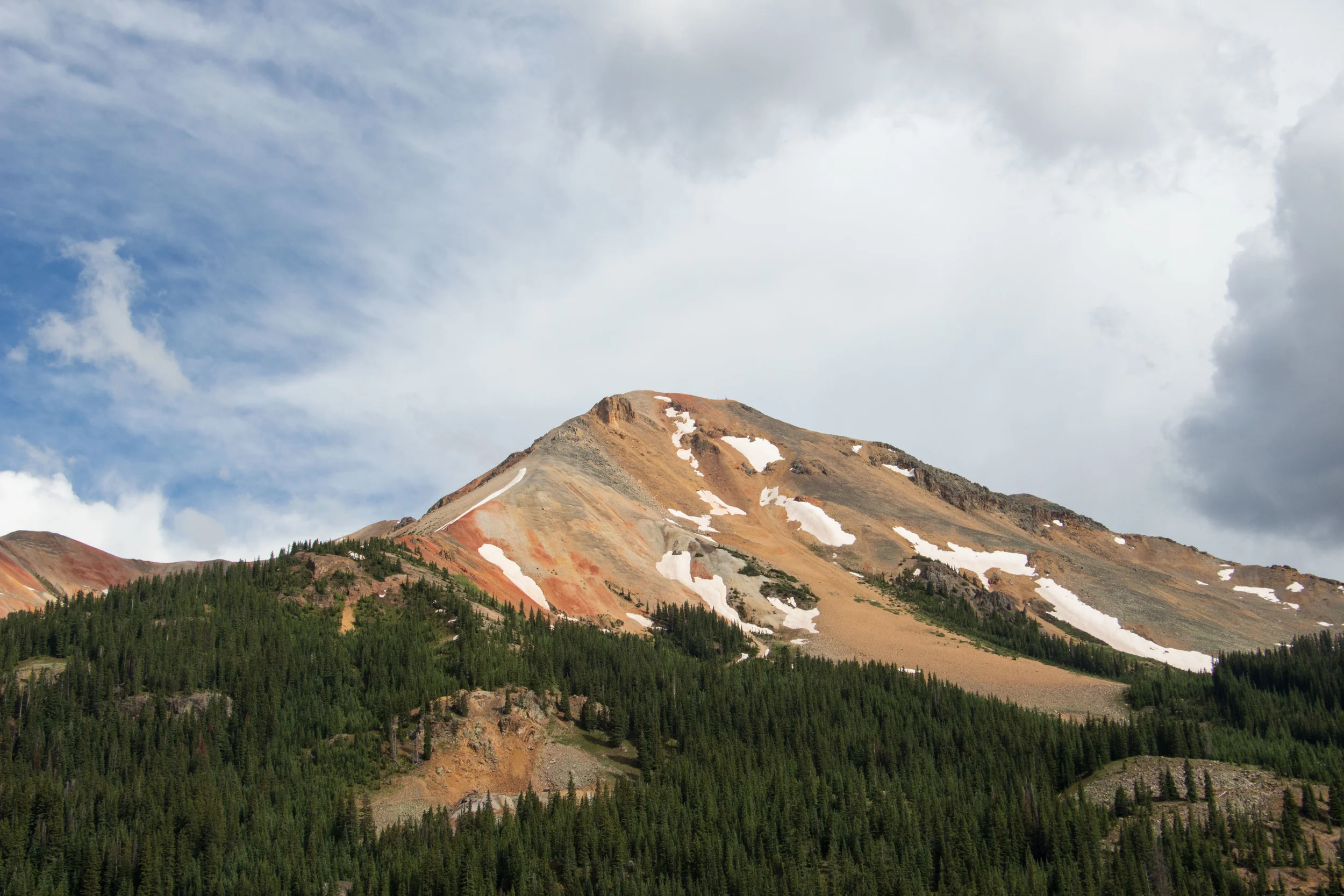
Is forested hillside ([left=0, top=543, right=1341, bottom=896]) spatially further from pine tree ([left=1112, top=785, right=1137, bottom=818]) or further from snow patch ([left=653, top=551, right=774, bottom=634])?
snow patch ([left=653, top=551, right=774, bottom=634])

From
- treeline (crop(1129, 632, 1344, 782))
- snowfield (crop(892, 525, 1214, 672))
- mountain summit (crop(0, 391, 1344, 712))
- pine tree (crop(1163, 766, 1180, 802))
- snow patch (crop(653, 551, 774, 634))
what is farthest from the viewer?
snowfield (crop(892, 525, 1214, 672))

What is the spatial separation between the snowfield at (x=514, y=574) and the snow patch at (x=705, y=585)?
25.1 metres

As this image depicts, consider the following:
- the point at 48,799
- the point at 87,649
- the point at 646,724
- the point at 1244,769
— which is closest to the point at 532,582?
the point at 646,724

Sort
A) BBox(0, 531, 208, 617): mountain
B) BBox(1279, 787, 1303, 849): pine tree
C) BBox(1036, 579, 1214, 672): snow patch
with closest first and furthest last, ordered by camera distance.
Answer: BBox(1279, 787, 1303, 849): pine tree, BBox(0, 531, 208, 617): mountain, BBox(1036, 579, 1214, 672): snow patch

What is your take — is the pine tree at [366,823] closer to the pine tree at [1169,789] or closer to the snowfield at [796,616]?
the pine tree at [1169,789]

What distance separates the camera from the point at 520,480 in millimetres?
165750

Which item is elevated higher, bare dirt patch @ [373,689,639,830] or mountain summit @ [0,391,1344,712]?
mountain summit @ [0,391,1344,712]

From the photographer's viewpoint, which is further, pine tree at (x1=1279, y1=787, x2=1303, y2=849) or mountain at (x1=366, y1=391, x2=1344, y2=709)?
mountain at (x1=366, y1=391, x2=1344, y2=709)

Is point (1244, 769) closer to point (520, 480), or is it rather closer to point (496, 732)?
point (496, 732)

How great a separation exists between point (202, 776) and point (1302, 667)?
127 metres

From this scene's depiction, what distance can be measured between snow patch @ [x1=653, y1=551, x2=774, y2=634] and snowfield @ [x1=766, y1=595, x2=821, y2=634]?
180 inches

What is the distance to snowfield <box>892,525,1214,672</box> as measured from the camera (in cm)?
16475

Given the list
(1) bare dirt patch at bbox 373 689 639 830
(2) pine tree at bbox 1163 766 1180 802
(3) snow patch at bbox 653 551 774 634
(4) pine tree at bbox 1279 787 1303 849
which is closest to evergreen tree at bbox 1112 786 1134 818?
(2) pine tree at bbox 1163 766 1180 802

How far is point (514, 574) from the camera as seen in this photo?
130m
